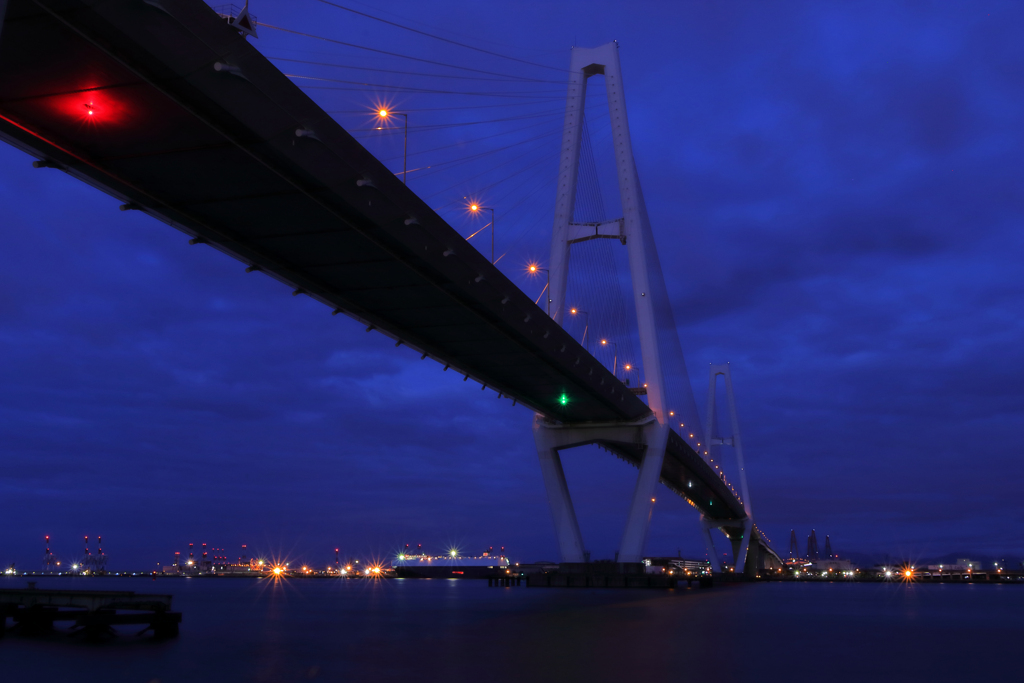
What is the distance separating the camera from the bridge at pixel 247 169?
14.2 meters

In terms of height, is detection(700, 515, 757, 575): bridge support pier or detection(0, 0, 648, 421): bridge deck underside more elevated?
detection(0, 0, 648, 421): bridge deck underside

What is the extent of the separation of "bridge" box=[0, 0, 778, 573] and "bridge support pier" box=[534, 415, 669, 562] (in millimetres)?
12177

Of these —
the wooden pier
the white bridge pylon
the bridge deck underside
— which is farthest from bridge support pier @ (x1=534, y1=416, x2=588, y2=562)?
the wooden pier

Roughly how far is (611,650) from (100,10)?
17.7m

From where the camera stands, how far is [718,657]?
68.9ft

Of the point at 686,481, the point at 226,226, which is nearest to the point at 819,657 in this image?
the point at 226,226

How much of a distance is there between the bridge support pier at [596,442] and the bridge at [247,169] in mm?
12177

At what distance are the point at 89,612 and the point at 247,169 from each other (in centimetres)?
1382

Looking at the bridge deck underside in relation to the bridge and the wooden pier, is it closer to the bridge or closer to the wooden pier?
the bridge

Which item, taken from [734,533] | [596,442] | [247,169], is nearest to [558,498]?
[596,442]

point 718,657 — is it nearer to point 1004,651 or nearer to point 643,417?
point 1004,651

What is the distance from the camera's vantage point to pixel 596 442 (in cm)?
5519

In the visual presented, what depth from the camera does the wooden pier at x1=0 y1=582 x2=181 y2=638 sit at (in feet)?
79.4

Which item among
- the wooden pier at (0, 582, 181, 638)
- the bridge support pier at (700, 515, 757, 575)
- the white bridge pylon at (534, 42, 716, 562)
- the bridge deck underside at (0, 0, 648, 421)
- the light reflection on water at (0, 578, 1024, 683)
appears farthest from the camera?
the bridge support pier at (700, 515, 757, 575)
